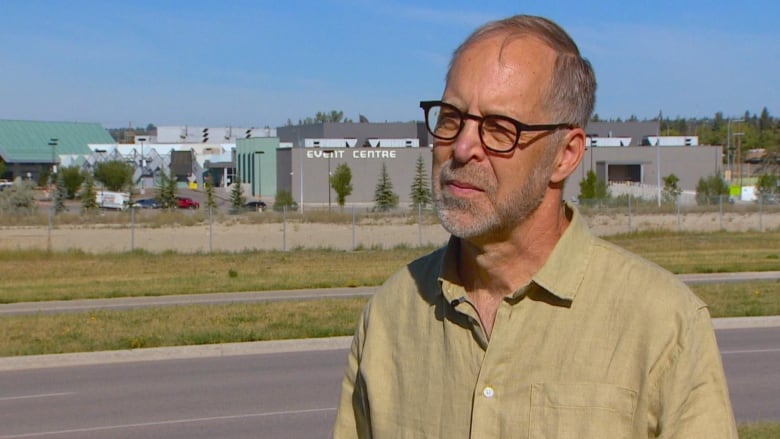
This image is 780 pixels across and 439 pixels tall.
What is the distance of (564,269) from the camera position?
94.8 inches

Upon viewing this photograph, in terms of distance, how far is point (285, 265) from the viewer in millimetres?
31906

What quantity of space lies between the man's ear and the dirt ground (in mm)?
37421

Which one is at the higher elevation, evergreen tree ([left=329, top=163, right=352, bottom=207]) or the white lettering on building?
the white lettering on building

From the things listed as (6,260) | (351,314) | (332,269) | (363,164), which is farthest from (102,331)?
(363,164)

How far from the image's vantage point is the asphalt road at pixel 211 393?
10453 millimetres

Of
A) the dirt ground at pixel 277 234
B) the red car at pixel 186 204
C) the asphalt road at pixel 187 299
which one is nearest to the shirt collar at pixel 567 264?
the asphalt road at pixel 187 299

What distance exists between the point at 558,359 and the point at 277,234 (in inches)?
1869

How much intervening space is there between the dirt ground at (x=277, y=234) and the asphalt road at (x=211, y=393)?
2544cm

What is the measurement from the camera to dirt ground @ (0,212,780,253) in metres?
42.7

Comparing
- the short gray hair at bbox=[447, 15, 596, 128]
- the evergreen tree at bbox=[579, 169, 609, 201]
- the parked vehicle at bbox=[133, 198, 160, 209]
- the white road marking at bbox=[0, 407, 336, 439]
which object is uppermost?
the short gray hair at bbox=[447, 15, 596, 128]

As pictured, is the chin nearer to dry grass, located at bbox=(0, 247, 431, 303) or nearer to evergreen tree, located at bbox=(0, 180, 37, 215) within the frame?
dry grass, located at bbox=(0, 247, 431, 303)

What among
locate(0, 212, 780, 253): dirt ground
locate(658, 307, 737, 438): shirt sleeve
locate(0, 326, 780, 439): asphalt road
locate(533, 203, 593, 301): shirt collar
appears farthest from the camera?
locate(0, 212, 780, 253): dirt ground

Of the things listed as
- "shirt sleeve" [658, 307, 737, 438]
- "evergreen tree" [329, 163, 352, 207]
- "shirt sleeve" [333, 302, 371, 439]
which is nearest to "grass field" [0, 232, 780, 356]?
"shirt sleeve" [333, 302, 371, 439]

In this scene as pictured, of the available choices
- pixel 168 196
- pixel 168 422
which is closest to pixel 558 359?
pixel 168 422
